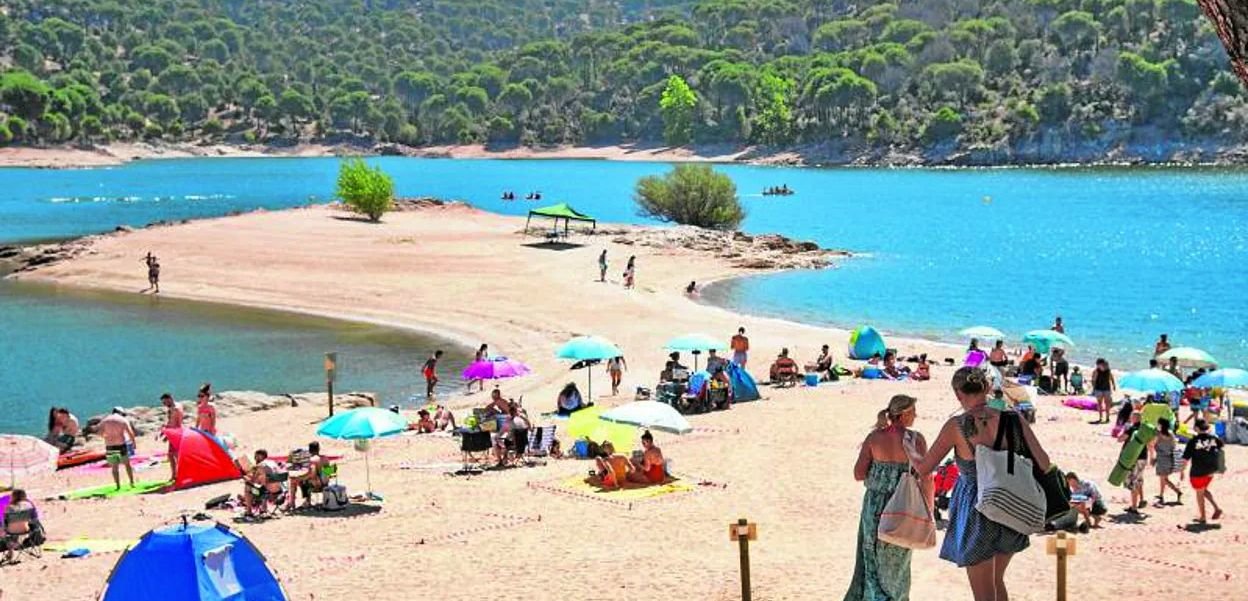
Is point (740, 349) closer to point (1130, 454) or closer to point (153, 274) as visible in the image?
point (1130, 454)

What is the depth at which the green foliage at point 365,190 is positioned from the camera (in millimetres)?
75375

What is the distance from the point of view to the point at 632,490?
20.2m

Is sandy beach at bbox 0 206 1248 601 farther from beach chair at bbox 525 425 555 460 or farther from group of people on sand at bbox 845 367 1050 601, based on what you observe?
group of people on sand at bbox 845 367 1050 601

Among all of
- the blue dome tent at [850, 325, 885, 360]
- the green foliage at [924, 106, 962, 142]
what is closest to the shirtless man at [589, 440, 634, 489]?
the blue dome tent at [850, 325, 885, 360]

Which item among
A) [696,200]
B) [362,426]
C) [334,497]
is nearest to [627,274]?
[696,200]

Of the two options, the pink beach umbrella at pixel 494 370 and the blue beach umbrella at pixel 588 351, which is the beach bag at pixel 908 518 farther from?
the pink beach umbrella at pixel 494 370

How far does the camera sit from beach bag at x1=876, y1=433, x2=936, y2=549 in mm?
9516

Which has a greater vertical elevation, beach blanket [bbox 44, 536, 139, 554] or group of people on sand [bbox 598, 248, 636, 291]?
group of people on sand [bbox 598, 248, 636, 291]

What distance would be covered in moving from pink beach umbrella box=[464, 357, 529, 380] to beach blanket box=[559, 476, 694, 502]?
8667mm

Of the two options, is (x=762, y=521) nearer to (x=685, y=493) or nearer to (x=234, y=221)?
(x=685, y=493)

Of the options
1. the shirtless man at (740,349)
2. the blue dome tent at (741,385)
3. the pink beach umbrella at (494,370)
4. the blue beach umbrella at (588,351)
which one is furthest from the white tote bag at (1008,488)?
the shirtless man at (740,349)

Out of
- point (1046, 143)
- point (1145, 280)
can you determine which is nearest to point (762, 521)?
point (1145, 280)

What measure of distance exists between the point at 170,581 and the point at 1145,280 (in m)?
54.8

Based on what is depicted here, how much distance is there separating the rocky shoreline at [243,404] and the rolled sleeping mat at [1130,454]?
17.4 meters
